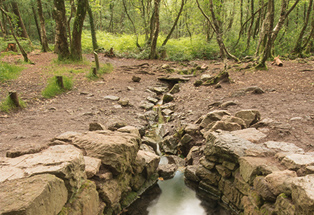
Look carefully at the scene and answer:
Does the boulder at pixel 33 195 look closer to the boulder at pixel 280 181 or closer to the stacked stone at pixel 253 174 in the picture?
the stacked stone at pixel 253 174

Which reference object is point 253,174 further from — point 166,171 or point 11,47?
point 11,47

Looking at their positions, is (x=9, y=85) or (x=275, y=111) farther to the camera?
(x=9, y=85)

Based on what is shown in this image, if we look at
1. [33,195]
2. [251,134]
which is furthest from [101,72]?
[33,195]

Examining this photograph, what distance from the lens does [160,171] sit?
5504mm

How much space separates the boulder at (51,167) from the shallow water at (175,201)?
229 centimetres

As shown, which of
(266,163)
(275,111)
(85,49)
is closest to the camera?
(266,163)

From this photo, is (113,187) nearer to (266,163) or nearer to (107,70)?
(266,163)

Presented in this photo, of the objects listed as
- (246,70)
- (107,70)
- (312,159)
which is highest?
(312,159)

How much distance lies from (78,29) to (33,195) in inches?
493

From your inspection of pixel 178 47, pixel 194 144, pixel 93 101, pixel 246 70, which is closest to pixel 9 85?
pixel 93 101

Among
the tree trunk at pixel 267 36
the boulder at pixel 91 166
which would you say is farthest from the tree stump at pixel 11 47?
the tree trunk at pixel 267 36

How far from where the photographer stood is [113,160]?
3.81 metres

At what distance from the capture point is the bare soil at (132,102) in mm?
4973

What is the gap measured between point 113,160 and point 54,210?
150cm
